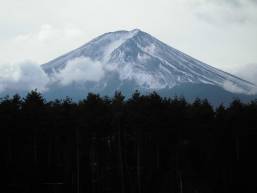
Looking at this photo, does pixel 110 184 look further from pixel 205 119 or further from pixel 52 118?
pixel 205 119

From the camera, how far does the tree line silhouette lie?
5206 centimetres

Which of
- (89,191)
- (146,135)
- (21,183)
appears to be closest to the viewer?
(21,183)

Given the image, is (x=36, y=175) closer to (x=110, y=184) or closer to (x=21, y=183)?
(x=21, y=183)

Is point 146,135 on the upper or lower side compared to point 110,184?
upper

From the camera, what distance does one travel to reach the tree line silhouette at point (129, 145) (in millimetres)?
52062

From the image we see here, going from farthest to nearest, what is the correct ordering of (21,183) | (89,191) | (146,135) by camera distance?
(146,135), (89,191), (21,183)

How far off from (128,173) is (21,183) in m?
11.6

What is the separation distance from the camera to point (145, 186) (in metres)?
51.9

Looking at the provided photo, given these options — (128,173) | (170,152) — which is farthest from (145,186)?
(170,152)

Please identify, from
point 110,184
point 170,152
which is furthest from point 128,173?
point 170,152

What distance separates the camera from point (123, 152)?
56.5 m

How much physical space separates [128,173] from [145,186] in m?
3.35

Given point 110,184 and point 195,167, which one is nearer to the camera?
point 110,184

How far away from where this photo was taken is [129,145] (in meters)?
58.4
